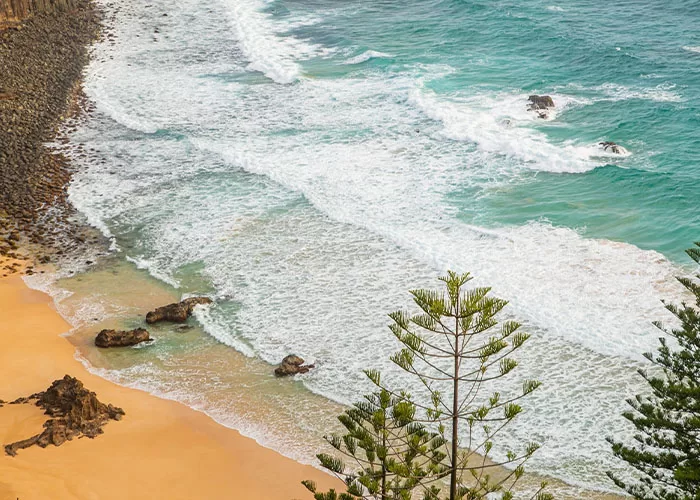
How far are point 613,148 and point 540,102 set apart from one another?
4.57m

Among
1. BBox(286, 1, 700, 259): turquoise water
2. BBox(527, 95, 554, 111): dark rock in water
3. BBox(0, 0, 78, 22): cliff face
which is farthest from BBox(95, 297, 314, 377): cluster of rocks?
BBox(0, 0, 78, 22): cliff face

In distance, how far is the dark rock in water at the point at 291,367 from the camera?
17016 millimetres

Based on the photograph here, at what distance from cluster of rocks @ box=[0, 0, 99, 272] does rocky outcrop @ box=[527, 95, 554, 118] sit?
53.4 ft

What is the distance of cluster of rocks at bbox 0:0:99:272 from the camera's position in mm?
23312

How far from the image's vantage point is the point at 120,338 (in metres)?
18.1

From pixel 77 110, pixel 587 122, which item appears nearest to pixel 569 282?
pixel 587 122

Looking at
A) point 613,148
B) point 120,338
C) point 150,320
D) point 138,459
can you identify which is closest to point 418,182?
point 613,148

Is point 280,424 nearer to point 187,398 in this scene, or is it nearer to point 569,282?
point 187,398

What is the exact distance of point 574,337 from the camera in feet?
58.5

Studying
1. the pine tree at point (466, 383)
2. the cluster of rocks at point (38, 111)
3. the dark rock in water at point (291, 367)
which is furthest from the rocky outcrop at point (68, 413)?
the cluster of rocks at point (38, 111)

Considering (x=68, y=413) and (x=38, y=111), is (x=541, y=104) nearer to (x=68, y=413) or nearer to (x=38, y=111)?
(x=38, y=111)

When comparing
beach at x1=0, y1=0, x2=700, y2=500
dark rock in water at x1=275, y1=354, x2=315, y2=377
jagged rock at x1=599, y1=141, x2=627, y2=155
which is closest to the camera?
beach at x1=0, y1=0, x2=700, y2=500

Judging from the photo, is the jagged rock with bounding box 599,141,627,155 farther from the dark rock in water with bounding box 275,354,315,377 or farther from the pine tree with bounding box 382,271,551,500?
the dark rock in water with bounding box 275,354,315,377

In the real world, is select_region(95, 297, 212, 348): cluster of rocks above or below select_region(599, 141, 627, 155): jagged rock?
above
